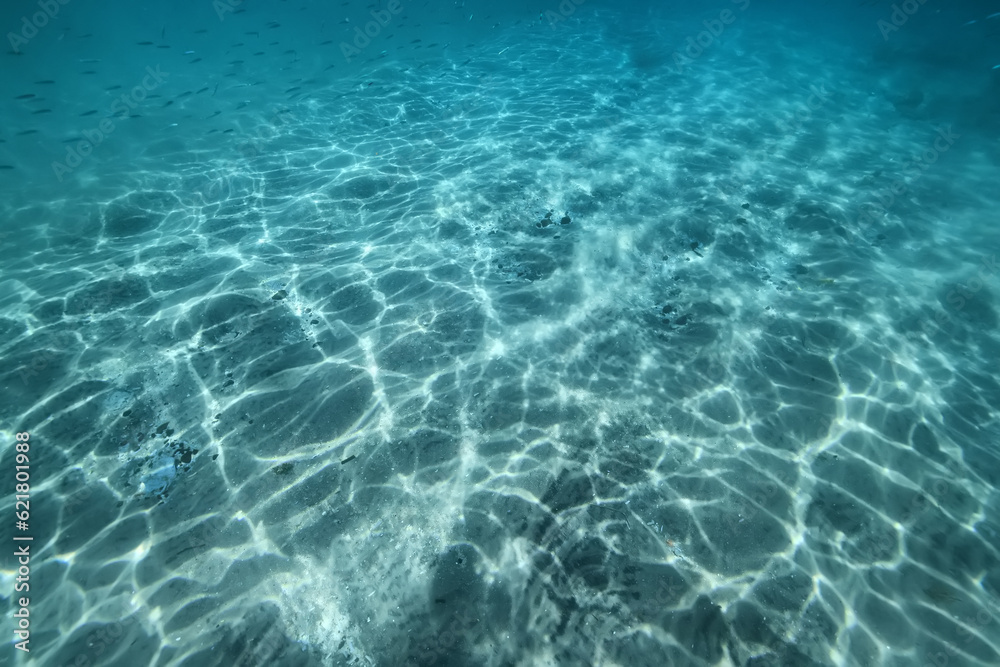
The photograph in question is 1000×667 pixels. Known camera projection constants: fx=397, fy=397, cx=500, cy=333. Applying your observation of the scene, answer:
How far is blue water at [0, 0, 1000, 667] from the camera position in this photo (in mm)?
4641

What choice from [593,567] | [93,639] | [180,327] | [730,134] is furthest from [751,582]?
[730,134]

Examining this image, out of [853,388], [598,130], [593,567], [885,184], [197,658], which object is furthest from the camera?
[598,130]

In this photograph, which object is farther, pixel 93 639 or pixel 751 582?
pixel 751 582

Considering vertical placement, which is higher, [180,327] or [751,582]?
[180,327]

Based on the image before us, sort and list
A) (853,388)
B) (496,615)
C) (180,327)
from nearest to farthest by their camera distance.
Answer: (496,615) → (853,388) → (180,327)

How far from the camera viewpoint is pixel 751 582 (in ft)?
16.3

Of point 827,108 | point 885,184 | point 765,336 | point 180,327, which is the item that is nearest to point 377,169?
point 180,327

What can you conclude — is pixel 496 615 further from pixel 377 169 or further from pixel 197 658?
pixel 377 169

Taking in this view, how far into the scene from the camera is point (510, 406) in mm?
6684

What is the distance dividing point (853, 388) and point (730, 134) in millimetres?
12978

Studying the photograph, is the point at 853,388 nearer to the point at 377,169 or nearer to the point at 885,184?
the point at 885,184

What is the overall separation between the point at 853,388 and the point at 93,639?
37.5 ft

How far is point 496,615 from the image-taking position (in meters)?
4.58

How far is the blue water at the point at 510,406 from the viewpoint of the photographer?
15.2ft
